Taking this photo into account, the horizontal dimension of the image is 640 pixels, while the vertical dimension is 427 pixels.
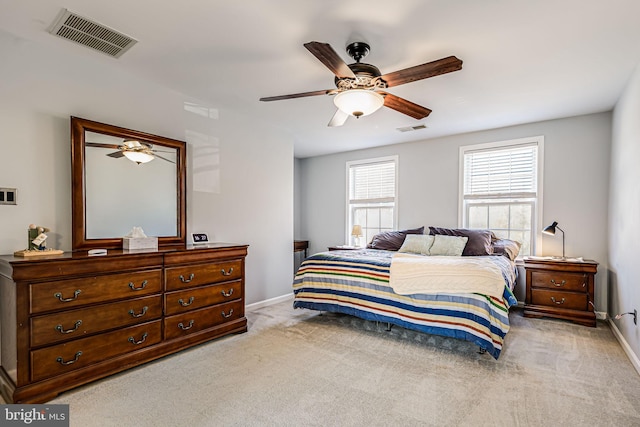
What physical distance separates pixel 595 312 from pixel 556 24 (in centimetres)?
327

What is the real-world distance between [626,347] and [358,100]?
10.3 ft

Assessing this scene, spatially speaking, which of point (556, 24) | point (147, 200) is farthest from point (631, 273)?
point (147, 200)

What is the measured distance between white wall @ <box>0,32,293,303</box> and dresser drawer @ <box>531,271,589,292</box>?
3171mm

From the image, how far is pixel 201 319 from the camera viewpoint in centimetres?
298

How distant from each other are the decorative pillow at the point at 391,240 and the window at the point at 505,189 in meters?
0.77

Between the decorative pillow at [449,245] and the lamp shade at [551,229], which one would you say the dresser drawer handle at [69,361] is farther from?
the lamp shade at [551,229]

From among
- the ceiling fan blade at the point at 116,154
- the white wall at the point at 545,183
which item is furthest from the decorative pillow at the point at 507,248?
the ceiling fan blade at the point at 116,154

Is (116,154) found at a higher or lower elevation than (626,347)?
higher

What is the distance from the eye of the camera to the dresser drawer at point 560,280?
12.0 ft

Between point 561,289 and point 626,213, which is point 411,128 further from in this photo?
point 561,289

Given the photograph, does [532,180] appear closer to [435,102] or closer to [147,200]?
[435,102]

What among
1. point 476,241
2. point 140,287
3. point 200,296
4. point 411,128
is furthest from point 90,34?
point 476,241

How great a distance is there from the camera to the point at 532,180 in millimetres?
4398
